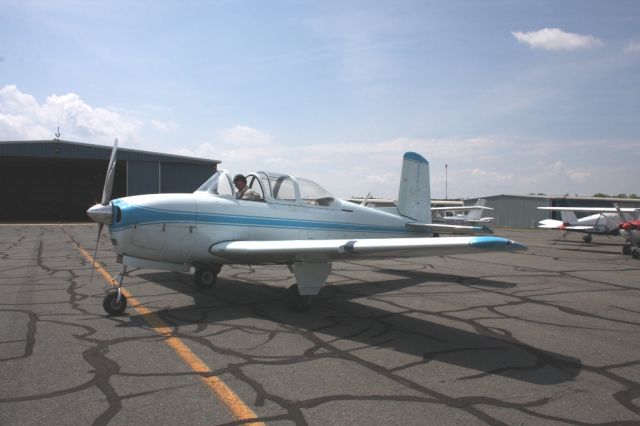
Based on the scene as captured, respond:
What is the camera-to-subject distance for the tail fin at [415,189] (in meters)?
11.0

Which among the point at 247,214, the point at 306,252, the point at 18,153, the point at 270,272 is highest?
the point at 18,153

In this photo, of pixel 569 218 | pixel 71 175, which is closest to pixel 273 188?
pixel 569 218

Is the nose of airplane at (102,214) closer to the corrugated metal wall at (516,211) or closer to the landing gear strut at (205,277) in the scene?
the landing gear strut at (205,277)

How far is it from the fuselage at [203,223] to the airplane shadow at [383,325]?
956 mm

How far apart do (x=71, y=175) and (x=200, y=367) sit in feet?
171

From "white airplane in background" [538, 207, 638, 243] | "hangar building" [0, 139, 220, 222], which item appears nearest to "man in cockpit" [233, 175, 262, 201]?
"white airplane in background" [538, 207, 638, 243]

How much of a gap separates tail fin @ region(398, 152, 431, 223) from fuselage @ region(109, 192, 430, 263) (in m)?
2.42

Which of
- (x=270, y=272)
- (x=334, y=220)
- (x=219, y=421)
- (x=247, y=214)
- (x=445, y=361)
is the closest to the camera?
(x=219, y=421)

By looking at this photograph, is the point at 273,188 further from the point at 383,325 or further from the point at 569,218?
the point at 569,218

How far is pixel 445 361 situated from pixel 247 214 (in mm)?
4216

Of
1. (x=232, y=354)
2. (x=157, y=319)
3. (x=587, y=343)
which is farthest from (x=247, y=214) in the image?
(x=587, y=343)

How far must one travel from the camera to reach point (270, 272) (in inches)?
446

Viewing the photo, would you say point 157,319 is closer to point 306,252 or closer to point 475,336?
point 306,252

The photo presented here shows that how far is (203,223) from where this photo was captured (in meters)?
7.24
